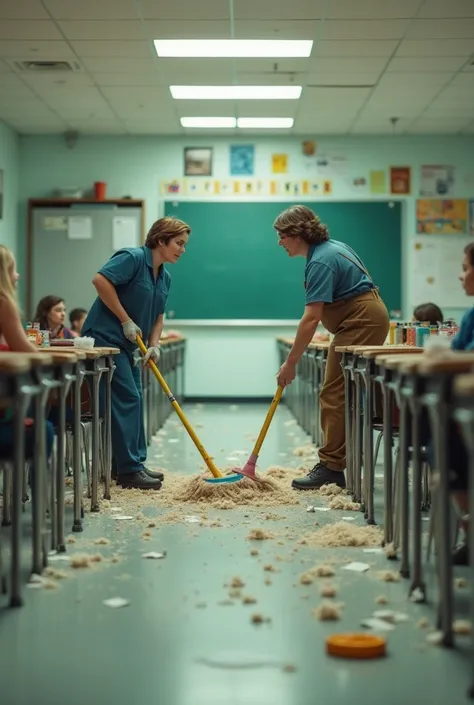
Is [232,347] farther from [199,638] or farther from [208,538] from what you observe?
[199,638]

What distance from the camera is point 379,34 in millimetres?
6336

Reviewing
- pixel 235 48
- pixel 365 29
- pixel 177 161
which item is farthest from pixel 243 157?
pixel 365 29

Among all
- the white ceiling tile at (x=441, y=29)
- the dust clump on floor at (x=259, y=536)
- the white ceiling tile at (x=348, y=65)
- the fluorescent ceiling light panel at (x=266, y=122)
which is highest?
the white ceiling tile at (x=441, y=29)

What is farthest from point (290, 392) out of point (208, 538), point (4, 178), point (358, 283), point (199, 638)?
point (199, 638)

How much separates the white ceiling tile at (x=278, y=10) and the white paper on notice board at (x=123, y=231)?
3958mm

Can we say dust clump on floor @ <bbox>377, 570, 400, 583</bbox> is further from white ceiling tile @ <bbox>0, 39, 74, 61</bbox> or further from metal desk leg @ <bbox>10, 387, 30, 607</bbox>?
white ceiling tile @ <bbox>0, 39, 74, 61</bbox>

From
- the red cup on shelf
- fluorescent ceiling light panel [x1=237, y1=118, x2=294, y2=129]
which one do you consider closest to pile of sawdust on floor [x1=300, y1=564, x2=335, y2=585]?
fluorescent ceiling light panel [x1=237, y1=118, x2=294, y2=129]

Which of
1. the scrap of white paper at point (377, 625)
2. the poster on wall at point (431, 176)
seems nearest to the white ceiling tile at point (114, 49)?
the poster on wall at point (431, 176)

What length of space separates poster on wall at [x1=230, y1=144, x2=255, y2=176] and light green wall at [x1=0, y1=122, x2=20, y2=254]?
2.44 meters

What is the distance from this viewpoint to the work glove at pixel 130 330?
4.30 metres

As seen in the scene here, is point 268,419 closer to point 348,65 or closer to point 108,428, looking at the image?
point 108,428

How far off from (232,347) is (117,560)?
23.9 ft

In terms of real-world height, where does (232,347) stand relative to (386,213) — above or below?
below

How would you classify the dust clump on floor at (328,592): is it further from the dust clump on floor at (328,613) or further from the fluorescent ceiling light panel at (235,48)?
the fluorescent ceiling light panel at (235,48)
